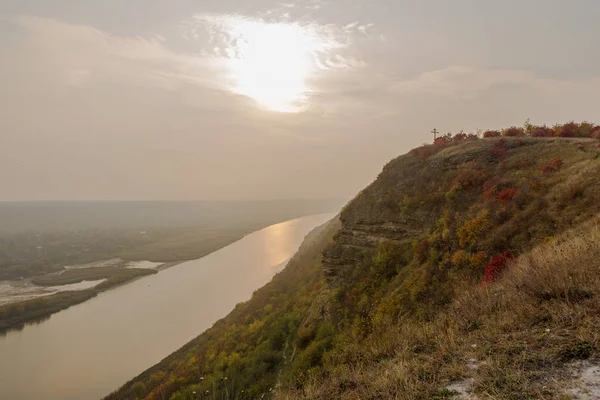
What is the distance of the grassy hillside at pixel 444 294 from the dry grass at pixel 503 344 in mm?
23

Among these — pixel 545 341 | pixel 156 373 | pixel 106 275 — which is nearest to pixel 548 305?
pixel 545 341

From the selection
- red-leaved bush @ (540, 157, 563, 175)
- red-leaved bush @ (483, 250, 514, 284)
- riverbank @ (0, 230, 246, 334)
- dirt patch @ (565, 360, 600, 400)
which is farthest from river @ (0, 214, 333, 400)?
red-leaved bush @ (540, 157, 563, 175)

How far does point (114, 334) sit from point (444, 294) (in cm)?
4468

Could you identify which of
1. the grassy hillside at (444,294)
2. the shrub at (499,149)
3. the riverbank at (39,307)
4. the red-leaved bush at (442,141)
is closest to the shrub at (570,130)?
the grassy hillside at (444,294)

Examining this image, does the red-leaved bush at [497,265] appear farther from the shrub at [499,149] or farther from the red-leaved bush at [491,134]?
the red-leaved bush at [491,134]

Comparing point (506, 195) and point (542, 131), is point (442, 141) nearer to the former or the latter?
point (542, 131)

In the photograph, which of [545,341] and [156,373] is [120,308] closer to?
[156,373]

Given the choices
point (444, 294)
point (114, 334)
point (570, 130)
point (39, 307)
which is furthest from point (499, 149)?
point (39, 307)

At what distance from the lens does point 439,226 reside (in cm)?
1461

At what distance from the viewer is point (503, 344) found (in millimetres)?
4664

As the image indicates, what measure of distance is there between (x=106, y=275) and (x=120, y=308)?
28.4 meters

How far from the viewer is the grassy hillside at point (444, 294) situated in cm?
452

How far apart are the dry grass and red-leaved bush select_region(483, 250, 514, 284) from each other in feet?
8.19

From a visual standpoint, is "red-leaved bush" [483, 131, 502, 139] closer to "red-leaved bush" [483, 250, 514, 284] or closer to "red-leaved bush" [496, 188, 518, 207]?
"red-leaved bush" [496, 188, 518, 207]
